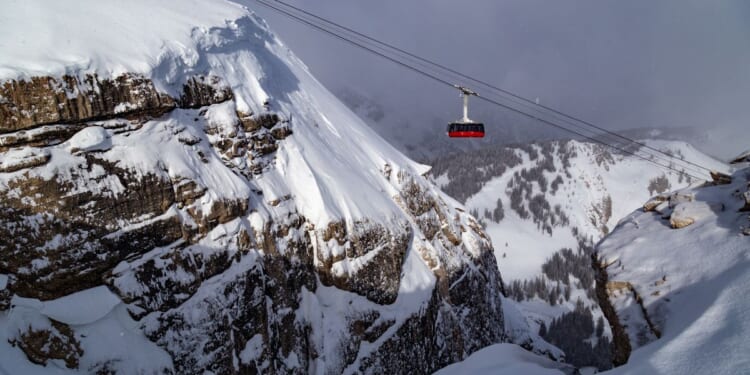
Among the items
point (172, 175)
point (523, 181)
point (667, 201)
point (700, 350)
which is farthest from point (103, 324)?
point (523, 181)

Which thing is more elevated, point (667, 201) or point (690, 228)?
point (667, 201)

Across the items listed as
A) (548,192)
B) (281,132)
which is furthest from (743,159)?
(548,192)

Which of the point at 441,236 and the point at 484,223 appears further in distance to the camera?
the point at 484,223

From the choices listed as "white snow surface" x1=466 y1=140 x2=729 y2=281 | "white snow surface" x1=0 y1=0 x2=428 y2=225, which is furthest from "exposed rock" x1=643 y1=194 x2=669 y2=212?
"white snow surface" x1=466 y1=140 x2=729 y2=281

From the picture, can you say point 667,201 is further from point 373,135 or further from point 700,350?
point 373,135

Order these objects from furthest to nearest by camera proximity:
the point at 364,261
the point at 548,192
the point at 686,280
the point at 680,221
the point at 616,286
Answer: the point at 548,192
the point at 364,261
the point at 680,221
the point at 616,286
the point at 686,280

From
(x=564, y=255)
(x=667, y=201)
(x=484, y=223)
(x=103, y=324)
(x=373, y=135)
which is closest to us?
(x=103, y=324)

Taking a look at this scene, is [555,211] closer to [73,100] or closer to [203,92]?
[203,92]
